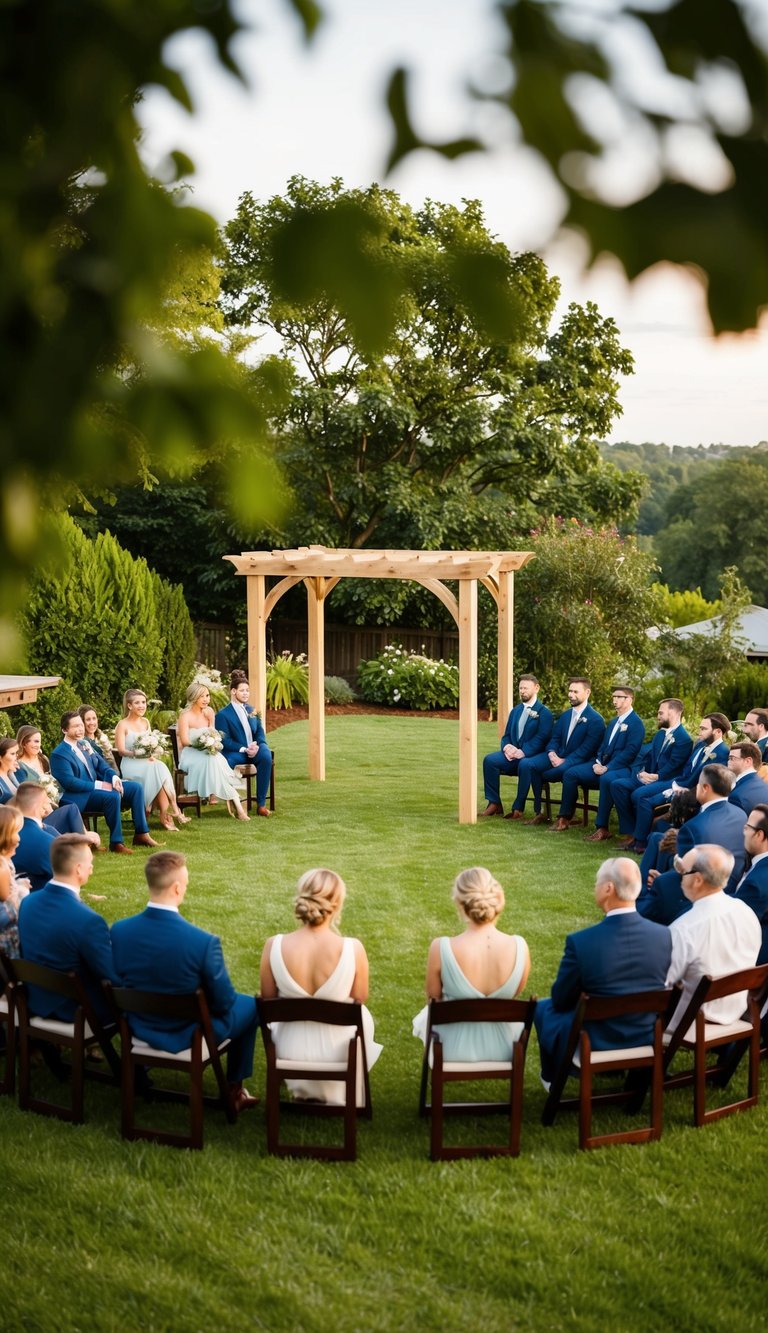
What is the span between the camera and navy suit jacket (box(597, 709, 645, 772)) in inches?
476

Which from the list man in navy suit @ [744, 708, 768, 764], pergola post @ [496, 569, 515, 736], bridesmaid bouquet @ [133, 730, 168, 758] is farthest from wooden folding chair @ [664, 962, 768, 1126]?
pergola post @ [496, 569, 515, 736]

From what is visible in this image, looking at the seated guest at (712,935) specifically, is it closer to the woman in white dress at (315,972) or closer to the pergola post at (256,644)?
the woman in white dress at (315,972)

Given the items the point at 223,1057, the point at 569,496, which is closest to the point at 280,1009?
the point at 223,1057

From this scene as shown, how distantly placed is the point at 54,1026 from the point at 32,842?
2.25 metres

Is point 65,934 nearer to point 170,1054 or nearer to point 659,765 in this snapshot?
point 170,1054

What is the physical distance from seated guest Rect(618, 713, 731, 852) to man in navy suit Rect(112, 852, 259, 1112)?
5.84 metres

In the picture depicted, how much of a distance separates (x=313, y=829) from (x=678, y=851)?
17.1ft

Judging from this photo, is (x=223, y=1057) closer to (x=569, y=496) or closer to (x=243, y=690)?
(x=243, y=690)

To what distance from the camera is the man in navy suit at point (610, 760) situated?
39.7 ft

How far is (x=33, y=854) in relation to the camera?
7.79 m

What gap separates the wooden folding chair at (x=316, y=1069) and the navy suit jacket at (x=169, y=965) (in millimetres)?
311

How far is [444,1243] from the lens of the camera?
4598 mm

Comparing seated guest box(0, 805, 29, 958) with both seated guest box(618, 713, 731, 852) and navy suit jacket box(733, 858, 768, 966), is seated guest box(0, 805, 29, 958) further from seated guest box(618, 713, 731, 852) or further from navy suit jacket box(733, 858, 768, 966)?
seated guest box(618, 713, 731, 852)

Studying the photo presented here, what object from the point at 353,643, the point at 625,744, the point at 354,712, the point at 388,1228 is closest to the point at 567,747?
the point at 625,744
